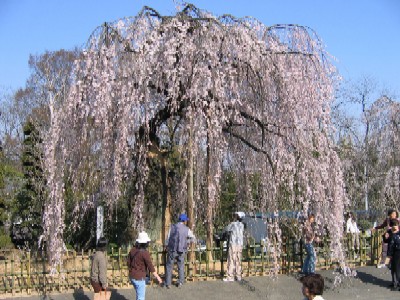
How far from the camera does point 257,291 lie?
9.45m

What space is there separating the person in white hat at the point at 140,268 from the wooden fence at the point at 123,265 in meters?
1.70

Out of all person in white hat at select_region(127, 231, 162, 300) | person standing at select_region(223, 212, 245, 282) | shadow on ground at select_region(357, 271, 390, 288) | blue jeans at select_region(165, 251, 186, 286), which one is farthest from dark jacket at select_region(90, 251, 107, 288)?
shadow on ground at select_region(357, 271, 390, 288)

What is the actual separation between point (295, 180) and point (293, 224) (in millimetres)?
1775

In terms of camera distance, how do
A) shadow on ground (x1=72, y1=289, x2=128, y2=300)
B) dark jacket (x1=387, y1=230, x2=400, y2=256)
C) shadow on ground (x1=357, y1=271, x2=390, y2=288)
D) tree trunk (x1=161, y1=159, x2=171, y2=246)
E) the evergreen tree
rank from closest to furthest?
1. shadow on ground (x1=72, y1=289, x2=128, y2=300)
2. dark jacket (x1=387, y1=230, x2=400, y2=256)
3. shadow on ground (x1=357, y1=271, x2=390, y2=288)
4. tree trunk (x1=161, y1=159, x2=171, y2=246)
5. the evergreen tree

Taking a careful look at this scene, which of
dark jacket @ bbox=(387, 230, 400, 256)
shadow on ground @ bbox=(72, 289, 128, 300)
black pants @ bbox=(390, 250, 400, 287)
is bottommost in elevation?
shadow on ground @ bbox=(72, 289, 128, 300)

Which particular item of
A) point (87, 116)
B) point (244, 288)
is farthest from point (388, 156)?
point (87, 116)

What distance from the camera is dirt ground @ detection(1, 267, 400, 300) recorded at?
9.00 m

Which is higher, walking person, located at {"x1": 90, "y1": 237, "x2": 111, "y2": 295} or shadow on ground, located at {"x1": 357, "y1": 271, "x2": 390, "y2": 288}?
walking person, located at {"x1": 90, "y1": 237, "x2": 111, "y2": 295}

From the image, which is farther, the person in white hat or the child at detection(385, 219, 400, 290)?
the child at detection(385, 219, 400, 290)

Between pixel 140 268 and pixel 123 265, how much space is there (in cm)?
232

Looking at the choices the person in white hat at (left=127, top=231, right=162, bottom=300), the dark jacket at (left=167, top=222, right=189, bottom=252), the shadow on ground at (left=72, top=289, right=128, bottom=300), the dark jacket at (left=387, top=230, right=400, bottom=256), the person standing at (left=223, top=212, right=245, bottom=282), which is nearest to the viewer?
the person in white hat at (left=127, top=231, right=162, bottom=300)

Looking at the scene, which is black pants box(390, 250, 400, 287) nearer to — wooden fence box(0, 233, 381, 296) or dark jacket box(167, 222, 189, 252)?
wooden fence box(0, 233, 381, 296)

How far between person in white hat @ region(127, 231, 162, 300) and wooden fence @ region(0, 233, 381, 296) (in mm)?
1705

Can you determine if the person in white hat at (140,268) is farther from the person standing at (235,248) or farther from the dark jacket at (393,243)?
the dark jacket at (393,243)
